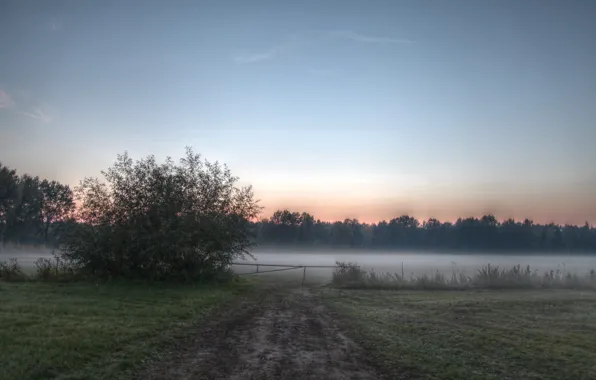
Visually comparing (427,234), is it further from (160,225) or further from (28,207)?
(160,225)

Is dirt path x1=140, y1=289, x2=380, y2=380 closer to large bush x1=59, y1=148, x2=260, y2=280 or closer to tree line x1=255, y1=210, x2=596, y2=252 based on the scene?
large bush x1=59, y1=148, x2=260, y2=280

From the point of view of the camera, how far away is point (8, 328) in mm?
11945

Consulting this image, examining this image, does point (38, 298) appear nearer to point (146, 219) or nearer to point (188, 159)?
point (146, 219)

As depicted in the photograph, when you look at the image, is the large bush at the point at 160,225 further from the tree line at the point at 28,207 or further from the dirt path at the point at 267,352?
the tree line at the point at 28,207

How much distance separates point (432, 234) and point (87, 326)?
154066 millimetres

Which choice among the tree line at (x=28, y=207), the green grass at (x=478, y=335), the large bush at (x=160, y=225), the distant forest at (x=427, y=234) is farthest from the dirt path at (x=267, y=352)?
the distant forest at (x=427, y=234)

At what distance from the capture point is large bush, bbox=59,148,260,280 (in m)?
26.1

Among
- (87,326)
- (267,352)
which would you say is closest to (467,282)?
(267,352)

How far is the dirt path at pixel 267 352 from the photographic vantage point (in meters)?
9.26

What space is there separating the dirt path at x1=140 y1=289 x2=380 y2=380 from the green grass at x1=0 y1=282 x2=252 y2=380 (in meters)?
0.95

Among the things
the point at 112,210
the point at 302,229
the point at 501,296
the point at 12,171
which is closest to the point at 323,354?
the point at 501,296

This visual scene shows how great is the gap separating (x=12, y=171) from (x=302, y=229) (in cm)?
8177

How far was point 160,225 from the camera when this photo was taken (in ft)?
89.2

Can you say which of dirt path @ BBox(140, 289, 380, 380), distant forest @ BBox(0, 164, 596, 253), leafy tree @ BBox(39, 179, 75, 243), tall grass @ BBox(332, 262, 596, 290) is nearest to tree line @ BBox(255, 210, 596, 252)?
distant forest @ BBox(0, 164, 596, 253)
